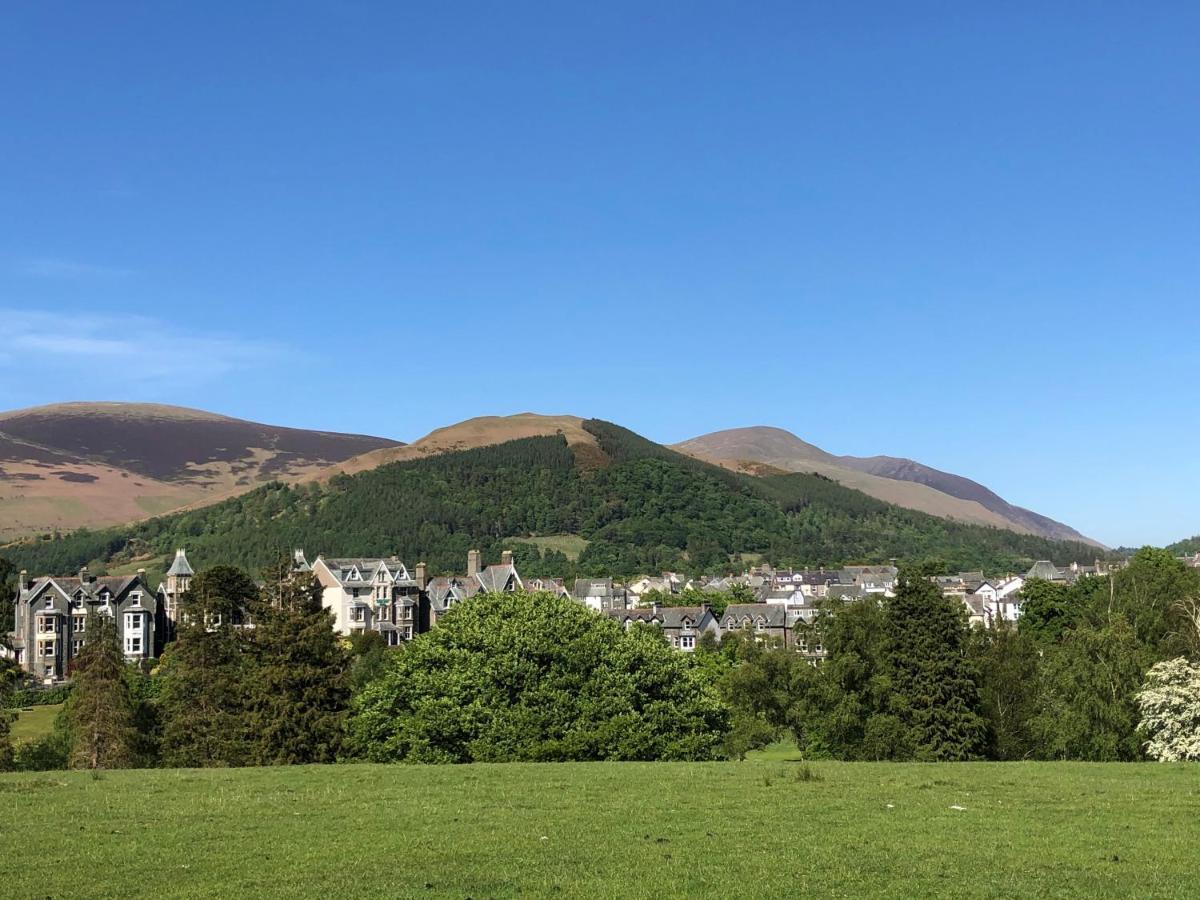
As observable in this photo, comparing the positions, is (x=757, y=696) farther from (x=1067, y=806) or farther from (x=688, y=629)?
(x=688, y=629)

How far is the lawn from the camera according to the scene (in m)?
79.9

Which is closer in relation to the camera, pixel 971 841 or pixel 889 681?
pixel 971 841

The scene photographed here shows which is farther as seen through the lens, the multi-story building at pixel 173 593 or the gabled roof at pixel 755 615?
the gabled roof at pixel 755 615

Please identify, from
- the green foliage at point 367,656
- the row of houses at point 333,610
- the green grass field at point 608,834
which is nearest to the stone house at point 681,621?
the row of houses at point 333,610

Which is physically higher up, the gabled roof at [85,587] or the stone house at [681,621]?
the gabled roof at [85,587]

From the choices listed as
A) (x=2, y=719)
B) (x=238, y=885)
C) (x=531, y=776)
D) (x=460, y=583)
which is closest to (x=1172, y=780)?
(x=531, y=776)

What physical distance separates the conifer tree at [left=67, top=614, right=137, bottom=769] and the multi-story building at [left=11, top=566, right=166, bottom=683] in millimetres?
70372

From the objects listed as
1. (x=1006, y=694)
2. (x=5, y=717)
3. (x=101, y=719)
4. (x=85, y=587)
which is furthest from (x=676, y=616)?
(x=5, y=717)

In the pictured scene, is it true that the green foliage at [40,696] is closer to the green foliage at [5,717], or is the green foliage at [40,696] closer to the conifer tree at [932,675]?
the green foliage at [5,717]

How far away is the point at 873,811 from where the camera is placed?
25.6 m

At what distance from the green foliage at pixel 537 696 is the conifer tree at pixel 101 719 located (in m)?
13.7

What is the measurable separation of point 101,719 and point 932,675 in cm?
4081

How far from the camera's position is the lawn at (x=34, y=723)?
262ft

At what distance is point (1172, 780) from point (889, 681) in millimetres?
30303
